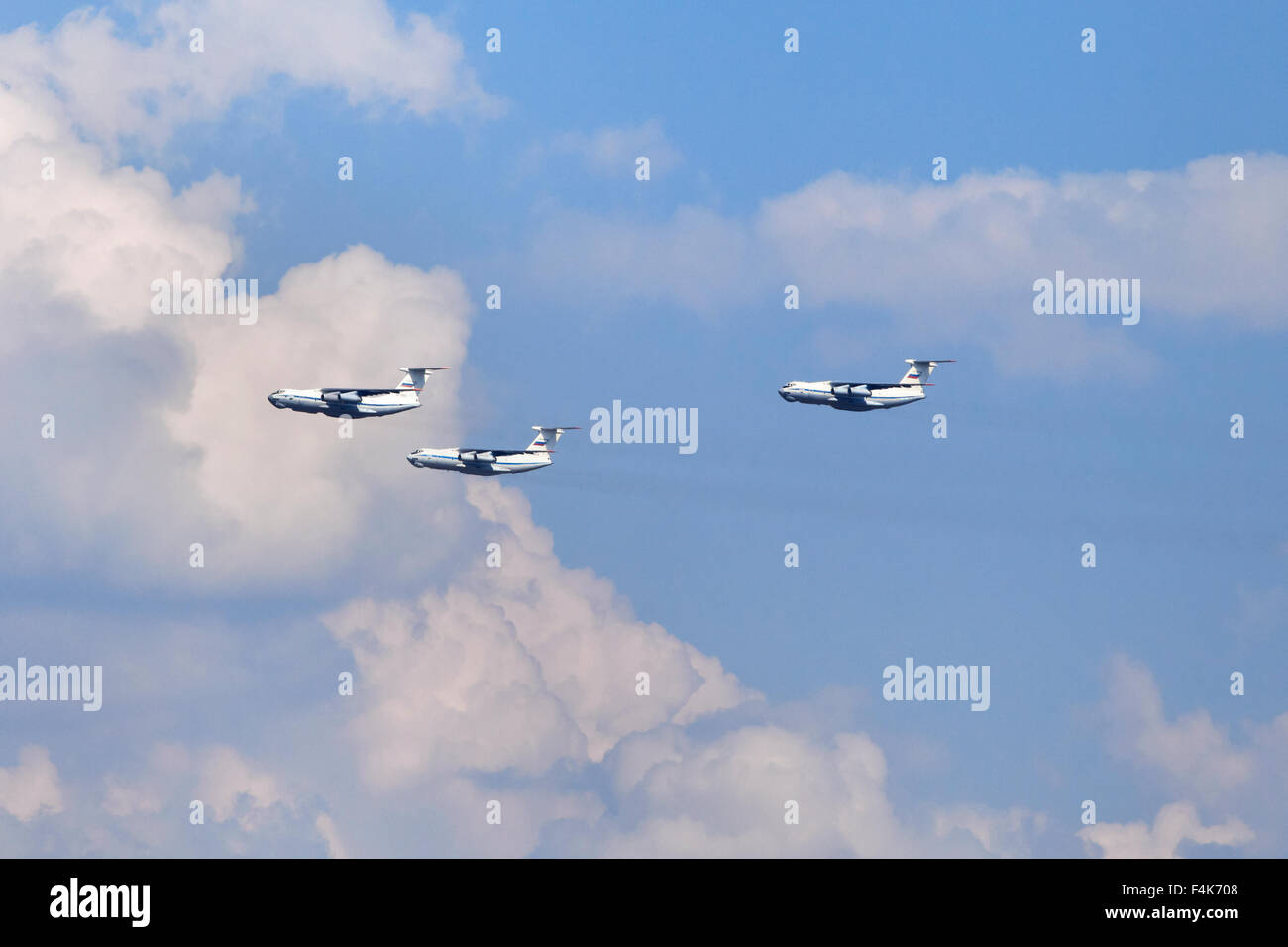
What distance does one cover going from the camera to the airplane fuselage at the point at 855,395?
7111 inches

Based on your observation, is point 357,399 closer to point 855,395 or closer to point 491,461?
point 491,461

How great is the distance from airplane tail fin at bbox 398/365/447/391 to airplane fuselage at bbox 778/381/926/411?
29347 millimetres

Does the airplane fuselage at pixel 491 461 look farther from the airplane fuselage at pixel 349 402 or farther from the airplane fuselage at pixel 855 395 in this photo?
the airplane fuselage at pixel 855 395

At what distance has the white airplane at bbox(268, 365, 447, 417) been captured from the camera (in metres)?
182
